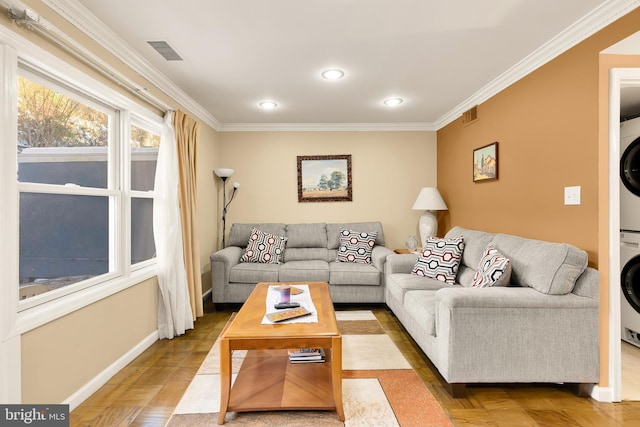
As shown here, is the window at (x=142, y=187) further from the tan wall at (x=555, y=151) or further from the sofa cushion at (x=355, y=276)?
the tan wall at (x=555, y=151)

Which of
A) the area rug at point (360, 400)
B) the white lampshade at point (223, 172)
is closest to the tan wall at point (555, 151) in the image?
the area rug at point (360, 400)

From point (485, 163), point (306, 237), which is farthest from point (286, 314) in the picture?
point (485, 163)

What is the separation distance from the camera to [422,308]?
2.54 m

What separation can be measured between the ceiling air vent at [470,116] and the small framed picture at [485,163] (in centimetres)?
36

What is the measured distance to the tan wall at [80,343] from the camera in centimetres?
179

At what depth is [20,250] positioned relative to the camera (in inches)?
72.0

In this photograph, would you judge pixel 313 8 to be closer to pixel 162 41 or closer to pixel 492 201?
pixel 162 41

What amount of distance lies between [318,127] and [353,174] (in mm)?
834

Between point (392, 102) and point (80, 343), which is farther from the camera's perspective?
point (392, 102)

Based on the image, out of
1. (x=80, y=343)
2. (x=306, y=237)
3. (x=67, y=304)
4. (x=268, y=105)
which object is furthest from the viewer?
(x=306, y=237)

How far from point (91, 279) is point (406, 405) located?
7.31 feet

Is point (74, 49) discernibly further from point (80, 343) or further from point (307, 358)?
point (307, 358)

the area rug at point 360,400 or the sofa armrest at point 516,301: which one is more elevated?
the sofa armrest at point 516,301
